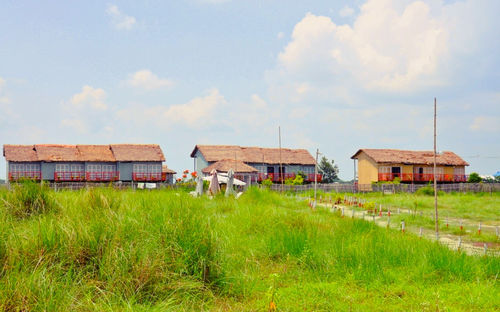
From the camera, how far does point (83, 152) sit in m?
37.3

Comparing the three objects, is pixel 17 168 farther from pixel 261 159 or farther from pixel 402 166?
pixel 402 166

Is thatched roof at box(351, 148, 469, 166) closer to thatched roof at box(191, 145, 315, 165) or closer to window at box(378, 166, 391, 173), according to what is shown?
window at box(378, 166, 391, 173)

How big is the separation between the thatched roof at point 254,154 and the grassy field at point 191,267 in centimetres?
3158

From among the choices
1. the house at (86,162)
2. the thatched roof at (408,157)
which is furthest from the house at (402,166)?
the house at (86,162)

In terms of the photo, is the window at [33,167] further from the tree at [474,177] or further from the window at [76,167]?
the tree at [474,177]

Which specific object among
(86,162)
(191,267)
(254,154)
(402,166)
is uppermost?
(254,154)

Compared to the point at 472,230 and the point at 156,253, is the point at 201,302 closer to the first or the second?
the point at 156,253

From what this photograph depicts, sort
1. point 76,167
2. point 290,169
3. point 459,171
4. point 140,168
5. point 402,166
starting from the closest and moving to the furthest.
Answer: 1. point 76,167
2. point 140,168
3. point 402,166
4. point 290,169
5. point 459,171

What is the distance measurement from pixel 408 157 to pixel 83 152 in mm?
28036

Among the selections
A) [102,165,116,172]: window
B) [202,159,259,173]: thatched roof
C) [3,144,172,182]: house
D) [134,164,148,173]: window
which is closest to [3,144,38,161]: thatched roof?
[3,144,172,182]: house

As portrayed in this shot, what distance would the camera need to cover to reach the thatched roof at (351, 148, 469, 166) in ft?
130

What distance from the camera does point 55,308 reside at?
13.5 ft

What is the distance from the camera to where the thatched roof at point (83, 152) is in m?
35.7

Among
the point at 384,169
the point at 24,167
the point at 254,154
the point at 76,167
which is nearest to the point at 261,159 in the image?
the point at 254,154
